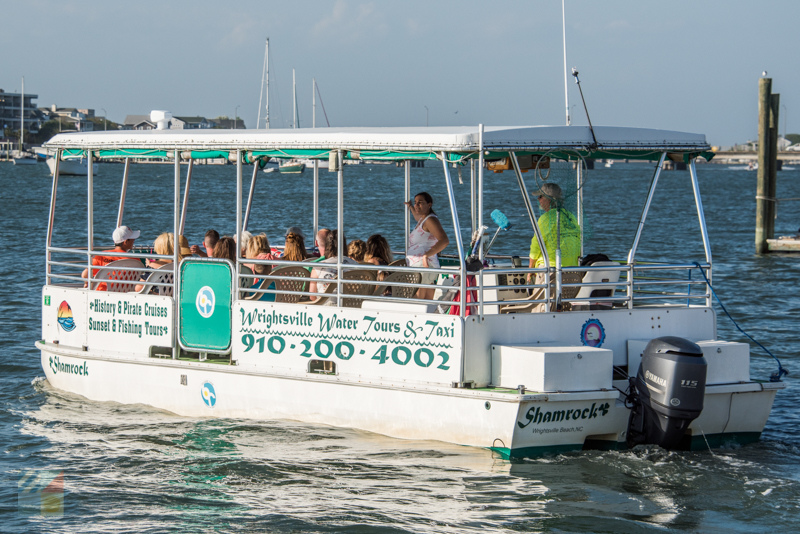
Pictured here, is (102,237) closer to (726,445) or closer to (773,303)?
(773,303)

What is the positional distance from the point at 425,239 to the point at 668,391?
9.35ft

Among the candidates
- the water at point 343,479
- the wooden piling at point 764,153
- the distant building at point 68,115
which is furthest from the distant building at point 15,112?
the water at point 343,479

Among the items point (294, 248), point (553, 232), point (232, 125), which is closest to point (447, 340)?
point (553, 232)

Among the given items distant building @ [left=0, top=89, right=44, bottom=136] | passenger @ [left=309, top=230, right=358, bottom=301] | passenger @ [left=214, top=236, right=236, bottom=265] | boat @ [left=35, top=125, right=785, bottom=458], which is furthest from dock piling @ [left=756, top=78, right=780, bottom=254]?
distant building @ [left=0, top=89, right=44, bottom=136]

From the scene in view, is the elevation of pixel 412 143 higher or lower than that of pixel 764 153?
lower

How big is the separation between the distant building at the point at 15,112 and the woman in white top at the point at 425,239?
167421mm

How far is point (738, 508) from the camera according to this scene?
25.8ft

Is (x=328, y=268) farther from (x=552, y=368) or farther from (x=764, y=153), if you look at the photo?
(x=764, y=153)

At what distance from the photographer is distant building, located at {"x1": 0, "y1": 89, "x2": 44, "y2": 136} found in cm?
16412

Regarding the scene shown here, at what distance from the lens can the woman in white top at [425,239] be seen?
9.57m

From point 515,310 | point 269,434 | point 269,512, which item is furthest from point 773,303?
point 269,512

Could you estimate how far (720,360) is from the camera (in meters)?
8.67

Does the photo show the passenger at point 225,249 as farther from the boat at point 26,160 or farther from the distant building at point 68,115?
the distant building at point 68,115

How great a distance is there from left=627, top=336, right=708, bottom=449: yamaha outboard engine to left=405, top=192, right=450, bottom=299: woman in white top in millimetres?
2265
